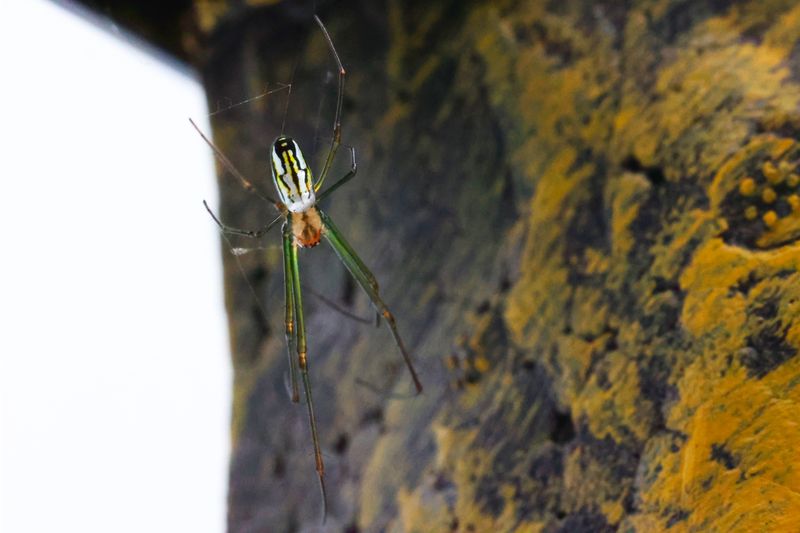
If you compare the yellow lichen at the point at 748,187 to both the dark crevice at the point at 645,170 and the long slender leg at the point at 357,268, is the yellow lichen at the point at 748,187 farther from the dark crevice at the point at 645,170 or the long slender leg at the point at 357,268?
the long slender leg at the point at 357,268

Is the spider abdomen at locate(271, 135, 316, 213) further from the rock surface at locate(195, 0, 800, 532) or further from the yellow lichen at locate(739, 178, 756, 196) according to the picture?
the yellow lichen at locate(739, 178, 756, 196)

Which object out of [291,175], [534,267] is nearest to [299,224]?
[291,175]

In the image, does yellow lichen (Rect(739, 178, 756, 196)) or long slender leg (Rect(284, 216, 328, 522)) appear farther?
long slender leg (Rect(284, 216, 328, 522))

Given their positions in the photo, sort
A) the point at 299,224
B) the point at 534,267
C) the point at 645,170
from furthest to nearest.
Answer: the point at 534,267 < the point at 645,170 < the point at 299,224

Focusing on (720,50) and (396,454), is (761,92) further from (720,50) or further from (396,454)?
(396,454)

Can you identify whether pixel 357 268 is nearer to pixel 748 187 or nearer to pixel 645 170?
pixel 645 170

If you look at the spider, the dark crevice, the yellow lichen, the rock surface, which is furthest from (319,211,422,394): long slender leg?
the yellow lichen

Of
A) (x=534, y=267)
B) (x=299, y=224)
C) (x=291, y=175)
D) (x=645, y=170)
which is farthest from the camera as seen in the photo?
(x=534, y=267)

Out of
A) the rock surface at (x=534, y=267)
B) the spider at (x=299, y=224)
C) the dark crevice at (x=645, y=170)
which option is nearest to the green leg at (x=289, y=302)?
the spider at (x=299, y=224)
